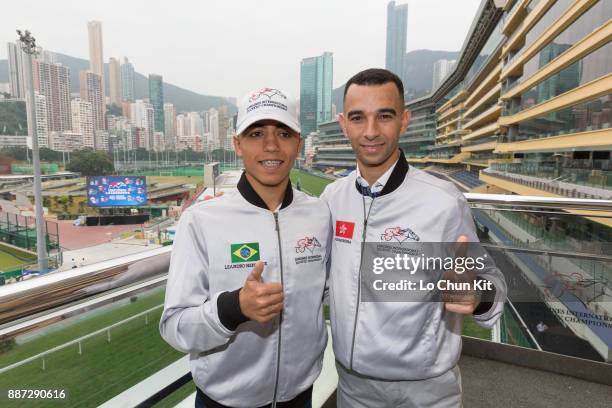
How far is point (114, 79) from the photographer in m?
152

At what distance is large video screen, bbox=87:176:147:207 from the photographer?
41812 mm

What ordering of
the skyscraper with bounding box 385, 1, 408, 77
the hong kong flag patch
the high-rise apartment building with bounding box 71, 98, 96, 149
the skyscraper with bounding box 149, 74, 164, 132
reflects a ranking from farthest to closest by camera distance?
the skyscraper with bounding box 385, 1, 408, 77 → the skyscraper with bounding box 149, 74, 164, 132 → the high-rise apartment building with bounding box 71, 98, 96, 149 → the hong kong flag patch

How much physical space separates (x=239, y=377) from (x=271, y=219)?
0.50 m

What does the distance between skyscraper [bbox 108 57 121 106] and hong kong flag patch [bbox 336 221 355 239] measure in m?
154

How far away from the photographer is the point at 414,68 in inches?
6718

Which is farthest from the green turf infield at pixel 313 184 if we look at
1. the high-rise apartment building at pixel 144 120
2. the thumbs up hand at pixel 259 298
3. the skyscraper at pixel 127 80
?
the skyscraper at pixel 127 80

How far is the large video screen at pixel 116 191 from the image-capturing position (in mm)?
41812

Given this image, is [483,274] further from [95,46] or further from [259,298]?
[95,46]

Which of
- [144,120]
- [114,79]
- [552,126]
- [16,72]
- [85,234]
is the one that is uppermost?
[114,79]

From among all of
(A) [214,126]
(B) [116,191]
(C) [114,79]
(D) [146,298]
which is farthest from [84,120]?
(D) [146,298]

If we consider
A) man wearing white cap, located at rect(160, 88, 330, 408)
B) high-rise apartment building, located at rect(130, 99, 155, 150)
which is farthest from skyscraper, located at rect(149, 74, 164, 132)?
man wearing white cap, located at rect(160, 88, 330, 408)

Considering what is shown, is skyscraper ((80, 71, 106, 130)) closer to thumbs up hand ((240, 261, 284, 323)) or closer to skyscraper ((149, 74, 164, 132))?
skyscraper ((149, 74, 164, 132))

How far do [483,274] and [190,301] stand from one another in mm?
980

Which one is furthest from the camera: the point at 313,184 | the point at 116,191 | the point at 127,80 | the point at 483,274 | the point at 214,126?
the point at 127,80
